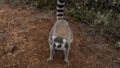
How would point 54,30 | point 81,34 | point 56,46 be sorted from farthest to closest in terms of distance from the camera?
point 81,34 < point 54,30 < point 56,46

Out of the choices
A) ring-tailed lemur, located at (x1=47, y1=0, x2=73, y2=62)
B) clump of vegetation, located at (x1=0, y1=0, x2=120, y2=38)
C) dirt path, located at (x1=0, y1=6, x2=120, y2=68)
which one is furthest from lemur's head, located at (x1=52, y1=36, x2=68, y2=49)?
clump of vegetation, located at (x1=0, y1=0, x2=120, y2=38)

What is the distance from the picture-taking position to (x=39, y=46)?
6.12 meters

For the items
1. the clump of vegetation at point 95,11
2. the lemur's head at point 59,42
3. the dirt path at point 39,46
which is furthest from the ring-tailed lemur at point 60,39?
the clump of vegetation at point 95,11

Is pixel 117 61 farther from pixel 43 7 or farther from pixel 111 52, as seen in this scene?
pixel 43 7

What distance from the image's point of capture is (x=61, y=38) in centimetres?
543

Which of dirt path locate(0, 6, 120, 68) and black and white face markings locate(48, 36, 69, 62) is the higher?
black and white face markings locate(48, 36, 69, 62)

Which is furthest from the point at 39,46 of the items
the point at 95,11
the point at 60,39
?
the point at 95,11

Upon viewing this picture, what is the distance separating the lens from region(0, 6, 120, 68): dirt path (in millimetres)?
5770

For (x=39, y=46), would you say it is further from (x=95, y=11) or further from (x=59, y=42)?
(x=95, y=11)

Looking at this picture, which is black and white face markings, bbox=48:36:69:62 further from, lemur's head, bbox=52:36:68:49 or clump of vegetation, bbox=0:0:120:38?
clump of vegetation, bbox=0:0:120:38

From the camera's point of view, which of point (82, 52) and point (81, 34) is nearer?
point (82, 52)

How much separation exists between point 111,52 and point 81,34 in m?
0.85

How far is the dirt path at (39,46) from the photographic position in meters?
5.77

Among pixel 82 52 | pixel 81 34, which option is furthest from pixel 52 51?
pixel 81 34
